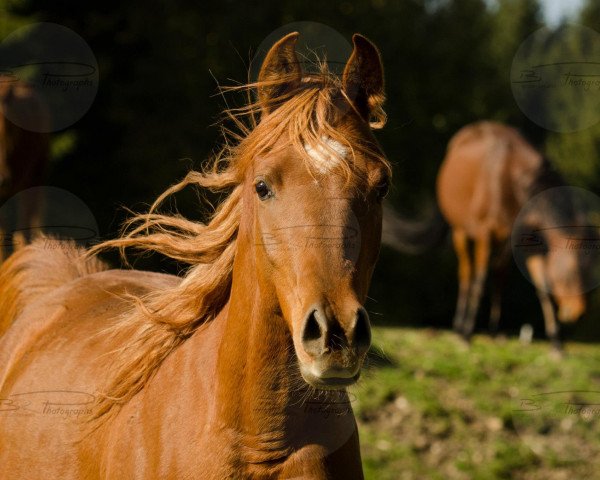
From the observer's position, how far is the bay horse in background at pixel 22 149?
9.19 metres

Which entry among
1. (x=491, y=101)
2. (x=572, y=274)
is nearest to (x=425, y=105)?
(x=491, y=101)

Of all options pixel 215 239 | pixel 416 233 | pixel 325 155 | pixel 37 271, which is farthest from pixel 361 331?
pixel 416 233

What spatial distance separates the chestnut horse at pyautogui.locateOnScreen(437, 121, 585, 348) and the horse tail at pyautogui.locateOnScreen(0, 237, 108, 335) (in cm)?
645

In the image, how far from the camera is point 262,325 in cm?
249

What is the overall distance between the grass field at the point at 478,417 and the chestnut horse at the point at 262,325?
3739mm

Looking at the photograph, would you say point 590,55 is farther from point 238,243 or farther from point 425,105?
point 238,243

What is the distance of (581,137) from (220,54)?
11.9 metres

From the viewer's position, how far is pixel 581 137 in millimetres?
23453
